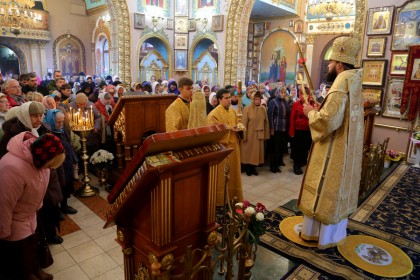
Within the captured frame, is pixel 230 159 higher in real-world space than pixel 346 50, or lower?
lower

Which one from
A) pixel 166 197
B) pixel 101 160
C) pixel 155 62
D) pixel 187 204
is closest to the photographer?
pixel 166 197

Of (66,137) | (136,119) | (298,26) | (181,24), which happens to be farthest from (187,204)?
(298,26)

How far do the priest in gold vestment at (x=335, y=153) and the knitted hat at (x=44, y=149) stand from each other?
2.41 m

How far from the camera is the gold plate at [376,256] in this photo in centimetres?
309

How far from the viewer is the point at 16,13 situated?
15047 millimetres

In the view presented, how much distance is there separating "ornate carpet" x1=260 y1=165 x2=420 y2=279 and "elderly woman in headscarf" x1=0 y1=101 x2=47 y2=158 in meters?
2.74

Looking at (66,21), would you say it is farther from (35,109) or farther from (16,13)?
(35,109)

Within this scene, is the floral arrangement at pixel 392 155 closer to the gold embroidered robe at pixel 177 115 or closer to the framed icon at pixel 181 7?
the gold embroidered robe at pixel 177 115

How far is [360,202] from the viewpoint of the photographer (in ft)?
16.0

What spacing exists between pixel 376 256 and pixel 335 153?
1.25 metres

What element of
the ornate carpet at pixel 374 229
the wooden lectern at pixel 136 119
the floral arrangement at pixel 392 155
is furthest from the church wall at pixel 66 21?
the ornate carpet at pixel 374 229

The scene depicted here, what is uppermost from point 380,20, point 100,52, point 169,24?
point 169,24

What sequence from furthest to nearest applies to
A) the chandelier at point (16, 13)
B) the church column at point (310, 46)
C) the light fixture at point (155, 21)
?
the church column at point (310, 46) < the chandelier at point (16, 13) < the light fixture at point (155, 21)

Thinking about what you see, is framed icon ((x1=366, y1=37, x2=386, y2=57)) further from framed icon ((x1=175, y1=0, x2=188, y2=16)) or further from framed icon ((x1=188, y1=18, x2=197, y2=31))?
framed icon ((x1=175, y1=0, x2=188, y2=16))
